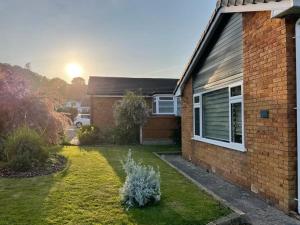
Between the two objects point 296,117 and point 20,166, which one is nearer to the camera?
point 296,117

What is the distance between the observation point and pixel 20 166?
9445 millimetres

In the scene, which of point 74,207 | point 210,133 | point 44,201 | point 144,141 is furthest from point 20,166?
point 144,141

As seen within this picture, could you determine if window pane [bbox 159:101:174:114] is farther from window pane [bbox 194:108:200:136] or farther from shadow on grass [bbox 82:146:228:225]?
shadow on grass [bbox 82:146:228:225]

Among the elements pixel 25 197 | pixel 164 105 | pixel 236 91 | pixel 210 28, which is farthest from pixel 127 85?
pixel 25 197

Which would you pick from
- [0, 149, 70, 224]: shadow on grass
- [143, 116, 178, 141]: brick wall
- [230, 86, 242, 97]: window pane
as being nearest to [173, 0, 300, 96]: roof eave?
[230, 86, 242, 97]: window pane

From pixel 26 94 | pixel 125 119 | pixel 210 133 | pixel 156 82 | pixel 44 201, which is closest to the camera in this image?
pixel 44 201

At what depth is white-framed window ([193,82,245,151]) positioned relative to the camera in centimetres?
812

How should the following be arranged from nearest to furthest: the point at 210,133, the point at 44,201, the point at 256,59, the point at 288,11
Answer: the point at 288,11 < the point at 44,201 < the point at 256,59 < the point at 210,133

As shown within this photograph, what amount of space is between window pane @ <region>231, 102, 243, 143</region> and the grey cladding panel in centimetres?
74

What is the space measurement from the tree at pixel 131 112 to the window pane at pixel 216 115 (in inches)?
293

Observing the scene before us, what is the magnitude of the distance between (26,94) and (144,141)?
856 cm

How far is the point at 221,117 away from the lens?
9359mm

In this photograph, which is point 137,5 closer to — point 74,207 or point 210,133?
point 210,133

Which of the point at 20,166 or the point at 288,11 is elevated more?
the point at 288,11
